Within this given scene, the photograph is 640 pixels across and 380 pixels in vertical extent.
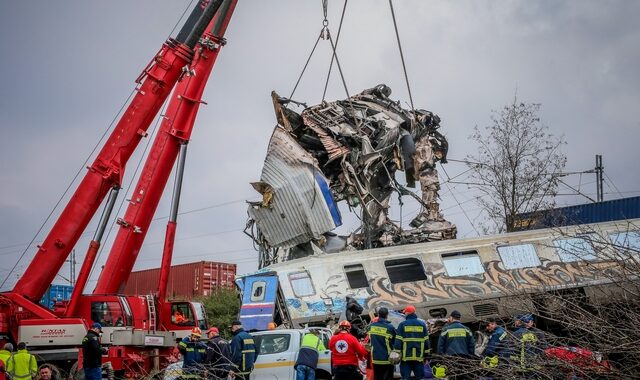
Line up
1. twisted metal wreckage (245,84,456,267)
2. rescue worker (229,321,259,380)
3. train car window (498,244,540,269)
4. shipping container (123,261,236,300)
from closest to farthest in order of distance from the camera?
rescue worker (229,321,259,380) < train car window (498,244,540,269) < twisted metal wreckage (245,84,456,267) < shipping container (123,261,236,300)

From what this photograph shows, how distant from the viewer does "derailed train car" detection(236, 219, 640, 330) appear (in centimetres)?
1686

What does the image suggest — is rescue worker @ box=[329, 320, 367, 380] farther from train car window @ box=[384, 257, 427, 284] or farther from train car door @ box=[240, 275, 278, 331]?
train car window @ box=[384, 257, 427, 284]

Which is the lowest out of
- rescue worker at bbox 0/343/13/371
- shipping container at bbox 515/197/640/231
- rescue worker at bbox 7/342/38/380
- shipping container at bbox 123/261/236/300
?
rescue worker at bbox 7/342/38/380

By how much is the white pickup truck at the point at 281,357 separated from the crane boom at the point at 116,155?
5326mm

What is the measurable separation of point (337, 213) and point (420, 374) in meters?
9.36

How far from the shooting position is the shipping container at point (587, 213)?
2769cm

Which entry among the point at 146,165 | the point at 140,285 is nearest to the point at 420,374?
the point at 146,165

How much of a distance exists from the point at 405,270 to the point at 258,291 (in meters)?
3.51

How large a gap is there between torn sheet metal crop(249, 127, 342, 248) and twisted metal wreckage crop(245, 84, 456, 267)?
0.03 m

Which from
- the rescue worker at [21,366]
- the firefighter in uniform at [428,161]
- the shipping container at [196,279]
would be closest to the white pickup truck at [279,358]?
Answer: the rescue worker at [21,366]

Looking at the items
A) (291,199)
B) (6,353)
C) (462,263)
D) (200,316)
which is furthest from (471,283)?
(6,353)

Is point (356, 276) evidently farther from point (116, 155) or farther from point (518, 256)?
point (116, 155)

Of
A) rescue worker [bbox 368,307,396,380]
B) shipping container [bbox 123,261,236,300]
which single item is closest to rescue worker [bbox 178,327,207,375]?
rescue worker [bbox 368,307,396,380]

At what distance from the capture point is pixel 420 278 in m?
17.4
